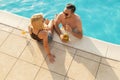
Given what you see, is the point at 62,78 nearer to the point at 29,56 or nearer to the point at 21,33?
the point at 29,56

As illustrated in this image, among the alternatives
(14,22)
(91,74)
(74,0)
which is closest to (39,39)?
(14,22)

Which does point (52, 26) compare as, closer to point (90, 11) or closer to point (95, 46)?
point (95, 46)

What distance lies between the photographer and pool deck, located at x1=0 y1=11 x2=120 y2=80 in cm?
440

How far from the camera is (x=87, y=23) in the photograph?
6312 millimetres

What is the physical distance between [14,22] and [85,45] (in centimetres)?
173

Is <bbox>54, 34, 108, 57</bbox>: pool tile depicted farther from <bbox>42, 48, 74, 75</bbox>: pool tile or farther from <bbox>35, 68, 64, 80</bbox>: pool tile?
<bbox>35, 68, 64, 80</bbox>: pool tile

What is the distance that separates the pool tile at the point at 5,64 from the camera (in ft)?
14.6

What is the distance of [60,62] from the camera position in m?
4.59

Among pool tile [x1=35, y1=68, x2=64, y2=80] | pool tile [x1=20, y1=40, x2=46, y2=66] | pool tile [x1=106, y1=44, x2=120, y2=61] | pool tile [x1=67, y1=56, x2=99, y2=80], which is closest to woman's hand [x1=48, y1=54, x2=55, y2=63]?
pool tile [x1=20, y1=40, x2=46, y2=66]

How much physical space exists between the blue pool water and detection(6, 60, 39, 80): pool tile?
7.09 feet

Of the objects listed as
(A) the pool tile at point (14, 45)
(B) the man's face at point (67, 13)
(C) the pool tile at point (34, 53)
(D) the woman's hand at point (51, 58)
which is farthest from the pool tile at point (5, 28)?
(B) the man's face at point (67, 13)

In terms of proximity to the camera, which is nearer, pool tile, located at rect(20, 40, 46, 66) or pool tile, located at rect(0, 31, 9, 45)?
pool tile, located at rect(20, 40, 46, 66)

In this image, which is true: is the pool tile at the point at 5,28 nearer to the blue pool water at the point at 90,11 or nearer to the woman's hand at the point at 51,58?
the woman's hand at the point at 51,58

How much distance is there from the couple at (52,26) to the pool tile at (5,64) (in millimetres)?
671
